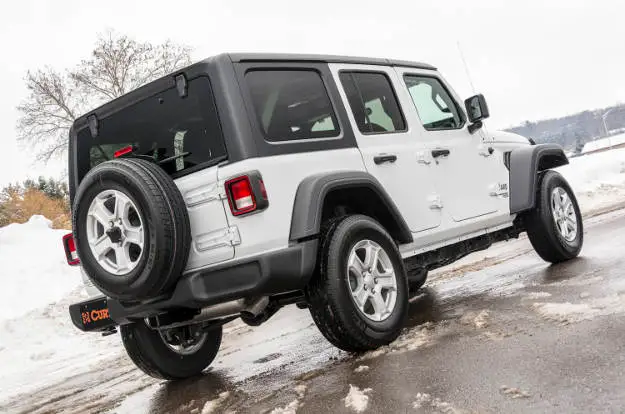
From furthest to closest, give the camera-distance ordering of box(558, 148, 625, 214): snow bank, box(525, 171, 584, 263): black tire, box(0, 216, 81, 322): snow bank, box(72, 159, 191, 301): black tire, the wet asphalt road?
box(558, 148, 625, 214): snow bank
box(0, 216, 81, 322): snow bank
box(525, 171, 584, 263): black tire
box(72, 159, 191, 301): black tire
the wet asphalt road

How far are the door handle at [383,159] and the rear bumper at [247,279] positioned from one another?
972 millimetres

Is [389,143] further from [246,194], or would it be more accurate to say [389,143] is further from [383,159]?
[246,194]

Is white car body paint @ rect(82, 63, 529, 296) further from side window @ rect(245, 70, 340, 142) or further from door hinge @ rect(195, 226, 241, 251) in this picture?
side window @ rect(245, 70, 340, 142)

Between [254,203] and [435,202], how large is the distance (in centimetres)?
175

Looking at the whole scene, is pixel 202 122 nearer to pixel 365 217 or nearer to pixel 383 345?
pixel 365 217

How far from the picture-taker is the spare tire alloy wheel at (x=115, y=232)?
3.39 m

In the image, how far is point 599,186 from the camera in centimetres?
1392

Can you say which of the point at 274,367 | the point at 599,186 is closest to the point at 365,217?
the point at 274,367

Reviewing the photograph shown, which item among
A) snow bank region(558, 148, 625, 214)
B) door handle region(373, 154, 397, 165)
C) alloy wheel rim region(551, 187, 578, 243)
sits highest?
door handle region(373, 154, 397, 165)

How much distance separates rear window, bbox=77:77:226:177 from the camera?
3527mm

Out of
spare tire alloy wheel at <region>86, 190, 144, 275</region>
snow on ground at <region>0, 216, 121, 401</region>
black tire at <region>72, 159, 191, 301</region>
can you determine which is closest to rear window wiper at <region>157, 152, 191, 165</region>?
black tire at <region>72, 159, 191, 301</region>

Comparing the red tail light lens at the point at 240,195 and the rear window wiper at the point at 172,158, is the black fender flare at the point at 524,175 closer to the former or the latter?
the red tail light lens at the point at 240,195

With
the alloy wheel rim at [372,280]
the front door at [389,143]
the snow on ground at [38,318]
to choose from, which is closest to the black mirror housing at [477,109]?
the front door at [389,143]

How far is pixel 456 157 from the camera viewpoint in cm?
502
